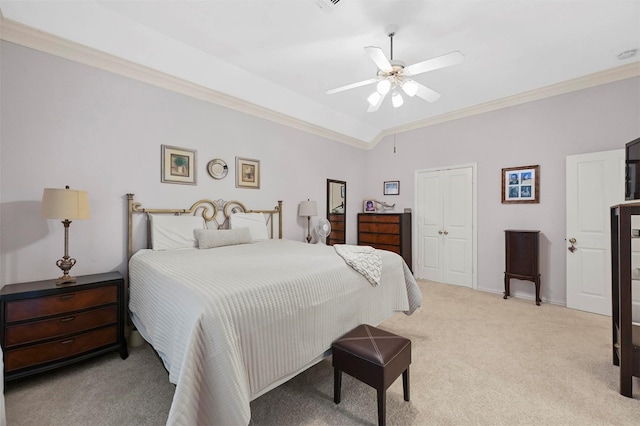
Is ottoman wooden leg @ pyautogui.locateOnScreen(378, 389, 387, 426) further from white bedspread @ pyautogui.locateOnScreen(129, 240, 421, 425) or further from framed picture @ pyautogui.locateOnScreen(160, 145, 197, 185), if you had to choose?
framed picture @ pyautogui.locateOnScreen(160, 145, 197, 185)

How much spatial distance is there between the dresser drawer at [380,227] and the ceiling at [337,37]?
2.31m

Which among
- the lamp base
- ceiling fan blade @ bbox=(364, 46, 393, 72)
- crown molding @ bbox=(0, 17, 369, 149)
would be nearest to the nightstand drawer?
the lamp base

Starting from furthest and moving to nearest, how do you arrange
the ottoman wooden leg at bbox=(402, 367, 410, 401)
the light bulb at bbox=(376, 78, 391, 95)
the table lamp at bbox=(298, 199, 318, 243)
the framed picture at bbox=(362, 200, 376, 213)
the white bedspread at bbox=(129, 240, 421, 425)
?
the framed picture at bbox=(362, 200, 376, 213), the table lamp at bbox=(298, 199, 318, 243), the light bulb at bbox=(376, 78, 391, 95), the ottoman wooden leg at bbox=(402, 367, 410, 401), the white bedspread at bbox=(129, 240, 421, 425)

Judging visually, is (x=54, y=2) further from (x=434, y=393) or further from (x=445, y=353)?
(x=445, y=353)

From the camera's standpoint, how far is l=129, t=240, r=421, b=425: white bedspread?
1255 millimetres

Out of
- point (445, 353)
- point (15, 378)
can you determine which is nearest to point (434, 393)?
point (445, 353)

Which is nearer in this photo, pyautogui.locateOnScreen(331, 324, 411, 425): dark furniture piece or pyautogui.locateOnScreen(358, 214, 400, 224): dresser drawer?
pyautogui.locateOnScreen(331, 324, 411, 425): dark furniture piece

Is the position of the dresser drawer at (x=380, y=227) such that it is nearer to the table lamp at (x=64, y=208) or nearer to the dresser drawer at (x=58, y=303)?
the dresser drawer at (x=58, y=303)

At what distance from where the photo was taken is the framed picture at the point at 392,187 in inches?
211

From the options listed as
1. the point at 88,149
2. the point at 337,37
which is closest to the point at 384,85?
the point at 337,37

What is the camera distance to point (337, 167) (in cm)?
523

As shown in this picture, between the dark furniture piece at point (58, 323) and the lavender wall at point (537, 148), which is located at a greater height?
the lavender wall at point (537, 148)

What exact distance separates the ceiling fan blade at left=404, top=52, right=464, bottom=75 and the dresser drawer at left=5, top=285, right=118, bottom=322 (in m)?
3.16

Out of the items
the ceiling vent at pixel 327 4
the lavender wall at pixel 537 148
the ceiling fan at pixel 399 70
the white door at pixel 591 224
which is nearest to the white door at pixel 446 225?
the lavender wall at pixel 537 148
